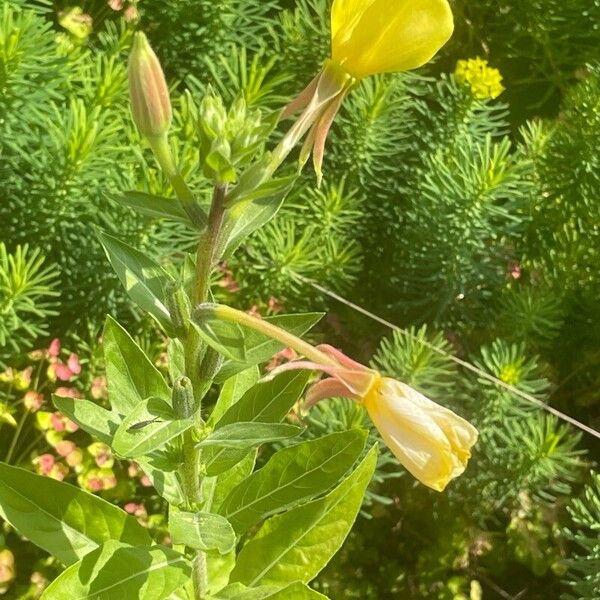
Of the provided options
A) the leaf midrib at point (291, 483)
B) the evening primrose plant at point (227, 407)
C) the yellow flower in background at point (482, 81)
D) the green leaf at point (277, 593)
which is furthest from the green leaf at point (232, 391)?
the yellow flower in background at point (482, 81)

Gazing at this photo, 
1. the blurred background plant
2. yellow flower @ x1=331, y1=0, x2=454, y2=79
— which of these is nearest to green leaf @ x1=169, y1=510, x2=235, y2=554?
yellow flower @ x1=331, y1=0, x2=454, y2=79

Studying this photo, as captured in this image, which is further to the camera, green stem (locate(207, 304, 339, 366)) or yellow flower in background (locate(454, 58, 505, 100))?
yellow flower in background (locate(454, 58, 505, 100))

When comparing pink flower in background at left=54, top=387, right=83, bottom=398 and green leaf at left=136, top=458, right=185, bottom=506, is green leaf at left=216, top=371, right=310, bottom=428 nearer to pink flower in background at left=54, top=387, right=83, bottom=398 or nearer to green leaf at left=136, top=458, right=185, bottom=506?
green leaf at left=136, top=458, right=185, bottom=506

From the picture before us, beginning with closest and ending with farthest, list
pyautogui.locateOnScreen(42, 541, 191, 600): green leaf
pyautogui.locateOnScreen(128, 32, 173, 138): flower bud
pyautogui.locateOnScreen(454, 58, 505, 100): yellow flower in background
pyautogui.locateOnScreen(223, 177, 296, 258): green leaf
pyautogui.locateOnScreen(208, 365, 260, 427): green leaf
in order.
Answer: pyautogui.locateOnScreen(128, 32, 173, 138): flower bud
pyautogui.locateOnScreen(223, 177, 296, 258): green leaf
pyautogui.locateOnScreen(42, 541, 191, 600): green leaf
pyautogui.locateOnScreen(208, 365, 260, 427): green leaf
pyautogui.locateOnScreen(454, 58, 505, 100): yellow flower in background

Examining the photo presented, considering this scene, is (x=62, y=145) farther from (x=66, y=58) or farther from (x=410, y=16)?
(x=410, y=16)

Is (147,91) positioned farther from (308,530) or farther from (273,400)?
(308,530)

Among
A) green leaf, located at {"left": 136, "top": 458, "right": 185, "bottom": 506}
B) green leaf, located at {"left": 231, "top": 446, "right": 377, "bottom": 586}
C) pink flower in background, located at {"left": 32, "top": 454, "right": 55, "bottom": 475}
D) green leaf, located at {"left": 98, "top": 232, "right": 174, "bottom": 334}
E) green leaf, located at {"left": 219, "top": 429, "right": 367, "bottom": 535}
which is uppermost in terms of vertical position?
green leaf, located at {"left": 98, "top": 232, "right": 174, "bottom": 334}

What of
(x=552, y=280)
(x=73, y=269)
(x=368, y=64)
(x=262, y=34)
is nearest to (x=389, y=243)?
(x=552, y=280)
